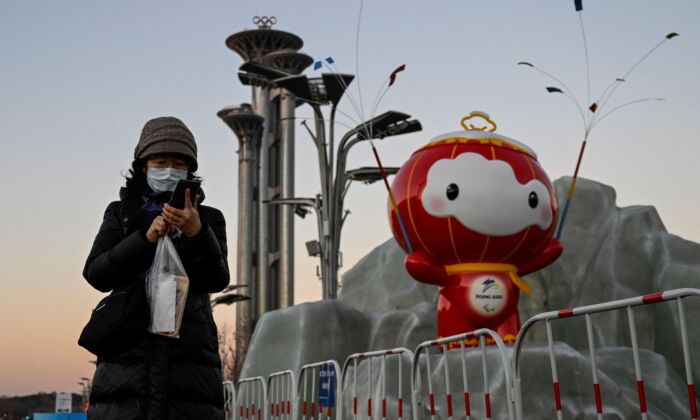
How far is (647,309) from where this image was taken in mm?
13859

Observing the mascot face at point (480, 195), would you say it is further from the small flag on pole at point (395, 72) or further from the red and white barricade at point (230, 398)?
the red and white barricade at point (230, 398)

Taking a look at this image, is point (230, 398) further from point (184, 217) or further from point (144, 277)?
point (184, 217)

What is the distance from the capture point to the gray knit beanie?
9.52 ft

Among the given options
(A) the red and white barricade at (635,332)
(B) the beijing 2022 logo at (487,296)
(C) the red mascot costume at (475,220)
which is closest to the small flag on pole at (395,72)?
(C) the red mascot costume at (475,220)

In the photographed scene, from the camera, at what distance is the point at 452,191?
990 centimetres

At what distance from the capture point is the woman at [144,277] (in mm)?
2691

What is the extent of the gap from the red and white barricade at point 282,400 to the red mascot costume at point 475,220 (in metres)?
2.46

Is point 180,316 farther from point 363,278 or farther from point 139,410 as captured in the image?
point 363,278

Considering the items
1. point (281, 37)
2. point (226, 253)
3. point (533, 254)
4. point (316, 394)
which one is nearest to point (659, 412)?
point (533, 254)

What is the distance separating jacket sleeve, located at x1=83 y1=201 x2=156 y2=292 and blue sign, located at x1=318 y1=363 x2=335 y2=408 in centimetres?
447

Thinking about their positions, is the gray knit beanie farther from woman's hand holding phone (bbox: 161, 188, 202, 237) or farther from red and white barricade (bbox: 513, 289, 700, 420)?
red and white barricade (bbox: 513, 289, 700, 420)

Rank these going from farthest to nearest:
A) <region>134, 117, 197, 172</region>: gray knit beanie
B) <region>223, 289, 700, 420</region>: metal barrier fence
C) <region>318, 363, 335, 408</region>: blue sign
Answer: <region>318, 363, 335, 408</region>: blue sign
<region>223, 289, 700, 420</region>: metal barrier fence
<region>134, 117, 197, 172</region>: gray knit beanie

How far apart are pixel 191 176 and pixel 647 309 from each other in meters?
12.3

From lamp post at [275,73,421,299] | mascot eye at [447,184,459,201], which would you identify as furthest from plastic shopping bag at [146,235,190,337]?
lamp post at [275,73,421,299]
